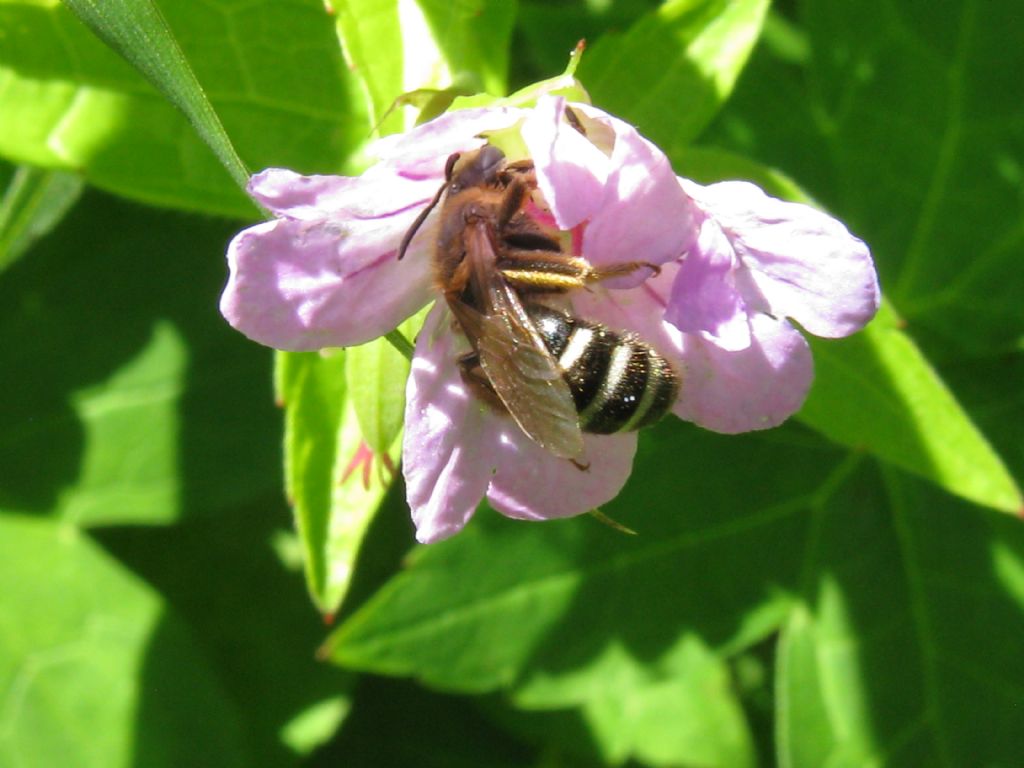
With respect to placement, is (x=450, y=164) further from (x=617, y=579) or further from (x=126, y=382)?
(x=126, y=382)

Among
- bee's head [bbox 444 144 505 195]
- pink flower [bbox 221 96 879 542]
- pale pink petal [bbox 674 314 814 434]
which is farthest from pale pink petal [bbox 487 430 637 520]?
bee's head [bbox 444 144 505 195]

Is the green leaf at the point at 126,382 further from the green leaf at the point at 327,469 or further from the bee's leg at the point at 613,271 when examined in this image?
the bee's leg at the point at 613,271

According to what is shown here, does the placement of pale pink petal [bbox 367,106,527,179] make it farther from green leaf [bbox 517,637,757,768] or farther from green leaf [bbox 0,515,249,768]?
green leaf [bbox 517,637,757,768]

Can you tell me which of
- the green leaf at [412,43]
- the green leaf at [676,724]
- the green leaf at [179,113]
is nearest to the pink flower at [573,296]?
the green leaf at [412,43]

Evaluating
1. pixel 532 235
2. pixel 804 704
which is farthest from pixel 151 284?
pixel 804 704

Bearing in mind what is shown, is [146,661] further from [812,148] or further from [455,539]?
[812,148]

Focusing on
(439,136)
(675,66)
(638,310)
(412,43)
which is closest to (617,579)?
(638,310)
